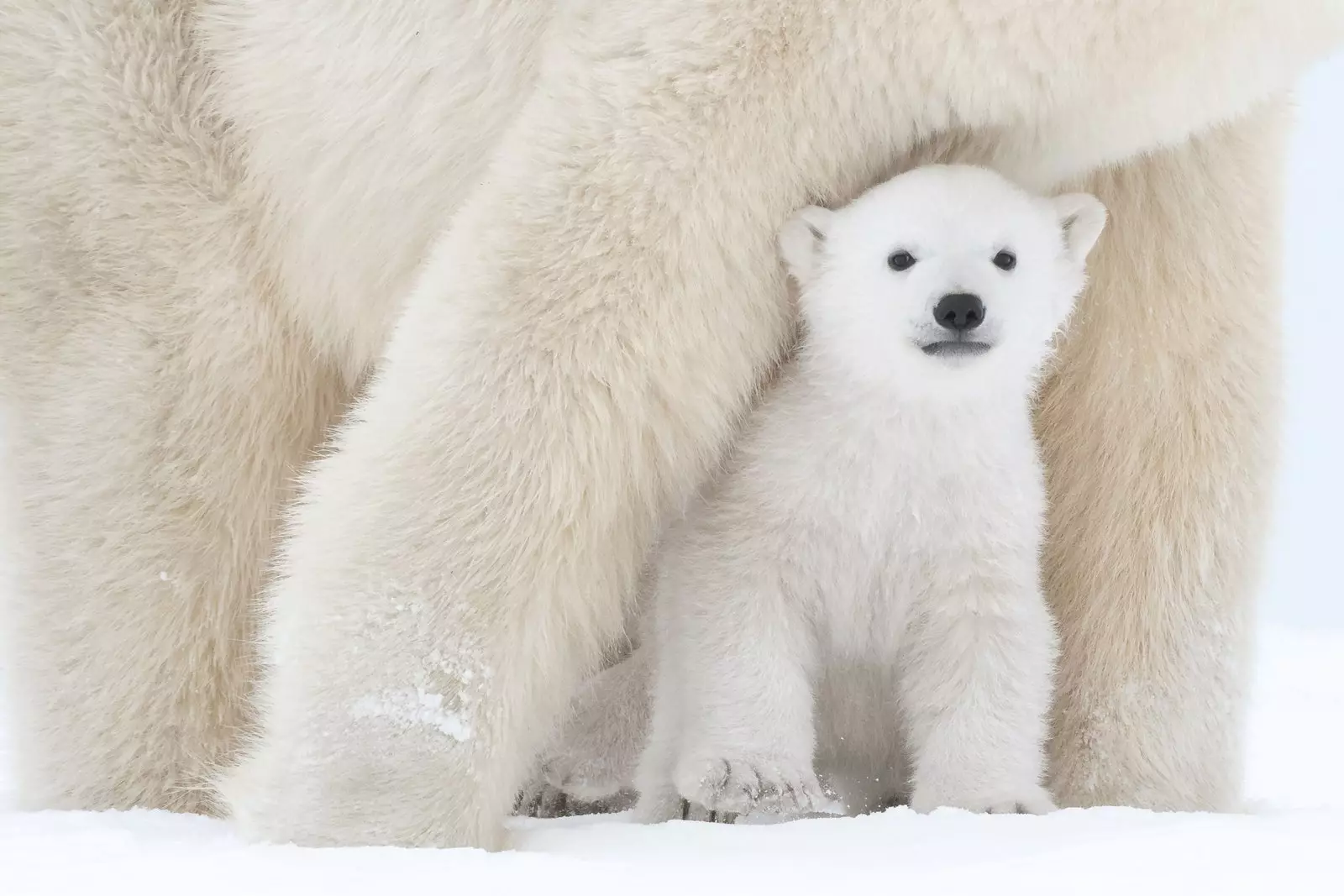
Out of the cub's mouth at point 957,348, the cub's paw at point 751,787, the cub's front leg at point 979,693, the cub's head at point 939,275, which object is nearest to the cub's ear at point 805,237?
the cub's head at point 939,275

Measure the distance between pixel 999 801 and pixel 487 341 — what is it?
0.75m

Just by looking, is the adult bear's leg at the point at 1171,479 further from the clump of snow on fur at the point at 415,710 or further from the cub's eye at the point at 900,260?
the clump of snow on fur at the point at 415,710

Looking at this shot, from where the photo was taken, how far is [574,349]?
Answer: 70.2 inches

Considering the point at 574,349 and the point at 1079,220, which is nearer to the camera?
the point at 574,349

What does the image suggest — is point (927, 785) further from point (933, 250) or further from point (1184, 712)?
point (933, 250)

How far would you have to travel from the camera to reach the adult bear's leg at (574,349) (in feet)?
5.79

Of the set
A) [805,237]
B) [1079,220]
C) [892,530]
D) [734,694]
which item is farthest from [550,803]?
[1079,220]

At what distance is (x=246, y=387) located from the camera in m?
2.28

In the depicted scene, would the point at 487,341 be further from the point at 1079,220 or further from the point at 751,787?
the point at 1079,220

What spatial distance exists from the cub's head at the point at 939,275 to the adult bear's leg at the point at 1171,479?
217 mm

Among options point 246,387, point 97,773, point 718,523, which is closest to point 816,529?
point 718,523

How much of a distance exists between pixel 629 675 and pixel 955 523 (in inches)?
27.8

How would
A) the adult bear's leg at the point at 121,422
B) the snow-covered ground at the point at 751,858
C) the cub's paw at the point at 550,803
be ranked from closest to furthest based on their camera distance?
1. the snow-covered ground at the point at 751,858
2. the adult bear's leg at the point at 121,422
3. the cub's paw at the point at 550,803

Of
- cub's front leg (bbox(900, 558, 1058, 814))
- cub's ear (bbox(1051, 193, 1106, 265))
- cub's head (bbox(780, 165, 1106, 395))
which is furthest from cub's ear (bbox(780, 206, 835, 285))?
cub's front leg (bbox(900, 558, 1058, 814))
